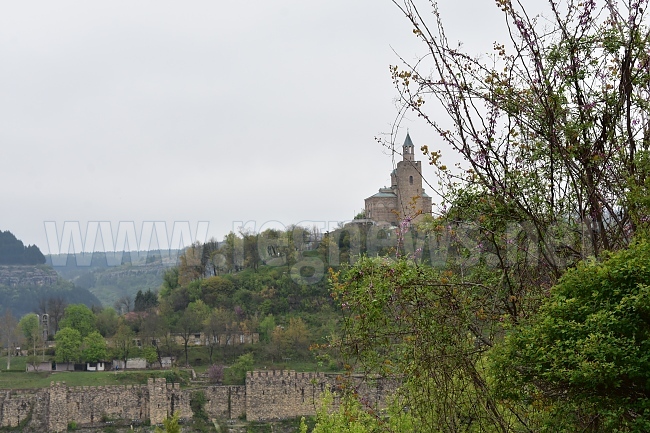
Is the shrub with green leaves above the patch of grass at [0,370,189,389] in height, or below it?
above

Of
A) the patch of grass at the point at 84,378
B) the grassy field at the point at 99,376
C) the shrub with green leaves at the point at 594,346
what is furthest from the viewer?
the grassy field at the point at 99,376

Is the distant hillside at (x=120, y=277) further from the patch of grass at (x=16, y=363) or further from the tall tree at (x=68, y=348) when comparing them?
the tall tree at (x=68, y=348)

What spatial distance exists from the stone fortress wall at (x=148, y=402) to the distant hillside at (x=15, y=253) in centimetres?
8428

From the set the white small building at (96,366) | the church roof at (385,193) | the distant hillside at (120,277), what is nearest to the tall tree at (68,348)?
Answer: the white small building at (96,366)

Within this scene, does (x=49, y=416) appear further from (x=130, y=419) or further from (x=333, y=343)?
(x=333, y=343)

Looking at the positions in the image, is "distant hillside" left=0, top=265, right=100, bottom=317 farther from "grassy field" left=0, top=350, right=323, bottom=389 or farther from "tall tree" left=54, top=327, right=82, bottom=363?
"grassy field" left=0, top=350, right=323, bottom=389

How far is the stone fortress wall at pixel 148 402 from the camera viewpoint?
3328 cm

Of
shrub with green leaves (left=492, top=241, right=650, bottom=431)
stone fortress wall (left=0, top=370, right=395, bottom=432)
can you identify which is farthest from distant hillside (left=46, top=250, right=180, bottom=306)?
shrub with green leaves (left=492, top=241, right=650, bottom=431)

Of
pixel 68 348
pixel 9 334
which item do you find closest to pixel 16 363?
pixel 68 348

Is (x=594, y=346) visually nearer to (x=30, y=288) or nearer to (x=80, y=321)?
(x=80, y=321)

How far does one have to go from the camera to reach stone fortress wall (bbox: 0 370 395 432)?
33281 mm

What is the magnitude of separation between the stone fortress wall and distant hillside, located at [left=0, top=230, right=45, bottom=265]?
276ft

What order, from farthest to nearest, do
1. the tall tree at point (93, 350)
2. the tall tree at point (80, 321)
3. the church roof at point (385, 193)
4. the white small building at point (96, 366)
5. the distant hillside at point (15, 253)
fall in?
the distant hillside at point (15, 253), the church roof at point (385, 193), the tall tree at point (80, 321), the white small building at point (96, 366), the tall tree at point (93, 350)

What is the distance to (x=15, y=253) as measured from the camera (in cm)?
11375
